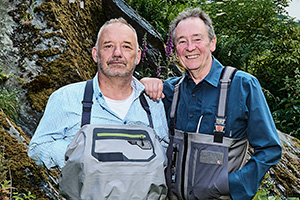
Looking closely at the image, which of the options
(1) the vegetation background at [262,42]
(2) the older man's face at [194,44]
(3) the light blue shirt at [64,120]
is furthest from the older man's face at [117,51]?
(1) the vegetation background at [262,42]

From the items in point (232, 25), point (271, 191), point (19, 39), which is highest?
point (232, 25)

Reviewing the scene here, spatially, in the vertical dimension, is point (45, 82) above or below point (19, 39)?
below

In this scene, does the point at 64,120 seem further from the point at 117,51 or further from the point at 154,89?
the point at 154,89

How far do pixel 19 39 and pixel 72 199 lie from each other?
2982 mm

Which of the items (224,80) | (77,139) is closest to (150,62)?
(224,80)

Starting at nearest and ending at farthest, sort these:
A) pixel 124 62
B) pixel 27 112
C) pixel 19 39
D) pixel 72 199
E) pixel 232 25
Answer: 1. pixel 72 199
2. pixel 124 62
3. pixel 27 112
4. pixel 19 39
5. pixel 232 25

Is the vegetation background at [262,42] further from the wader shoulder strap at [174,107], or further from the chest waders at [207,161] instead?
the chest waders at [207,161]

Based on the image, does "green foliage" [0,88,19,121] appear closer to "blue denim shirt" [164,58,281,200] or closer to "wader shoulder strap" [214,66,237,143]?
"blue denim shirt" [164,58,281,200]

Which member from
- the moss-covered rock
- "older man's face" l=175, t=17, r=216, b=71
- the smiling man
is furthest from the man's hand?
the moss-covered rock

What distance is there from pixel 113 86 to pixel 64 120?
52cm

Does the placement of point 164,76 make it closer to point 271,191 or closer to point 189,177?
point 271,191

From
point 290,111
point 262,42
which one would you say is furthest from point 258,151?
point 262,42

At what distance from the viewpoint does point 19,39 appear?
14.4 feet

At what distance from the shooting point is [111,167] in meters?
2.04
